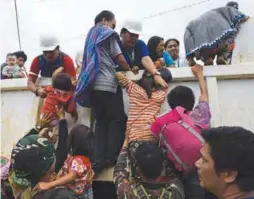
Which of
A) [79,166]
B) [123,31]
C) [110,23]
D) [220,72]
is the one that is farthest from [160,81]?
[79,166]

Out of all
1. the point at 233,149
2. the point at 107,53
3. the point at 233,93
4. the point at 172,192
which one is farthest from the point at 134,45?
the point at 233,149

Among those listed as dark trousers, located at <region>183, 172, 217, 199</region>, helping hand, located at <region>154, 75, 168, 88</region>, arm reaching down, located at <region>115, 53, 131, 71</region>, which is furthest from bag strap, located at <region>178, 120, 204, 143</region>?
arm reaching down, located at <region>115, 53, 131, 71</region>

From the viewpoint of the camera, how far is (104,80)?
4191mm

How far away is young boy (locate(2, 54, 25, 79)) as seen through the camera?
21.4ft

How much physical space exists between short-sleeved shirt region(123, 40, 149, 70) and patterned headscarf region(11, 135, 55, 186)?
1.95 metres

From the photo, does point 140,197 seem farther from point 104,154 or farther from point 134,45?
point 134,45

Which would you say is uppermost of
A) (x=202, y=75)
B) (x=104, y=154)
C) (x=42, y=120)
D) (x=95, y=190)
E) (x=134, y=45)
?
(x=134, y=45)

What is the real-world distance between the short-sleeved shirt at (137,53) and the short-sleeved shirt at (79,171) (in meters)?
1.35

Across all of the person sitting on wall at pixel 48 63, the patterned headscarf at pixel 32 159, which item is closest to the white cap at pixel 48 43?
the person sitting on wall at pixel 48 63

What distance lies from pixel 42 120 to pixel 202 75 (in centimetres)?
159

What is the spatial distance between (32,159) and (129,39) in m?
2.06

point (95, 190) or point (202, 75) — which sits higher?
point (202, 75)

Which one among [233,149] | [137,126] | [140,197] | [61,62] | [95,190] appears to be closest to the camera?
[233,149]

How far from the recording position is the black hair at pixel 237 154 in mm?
1878
